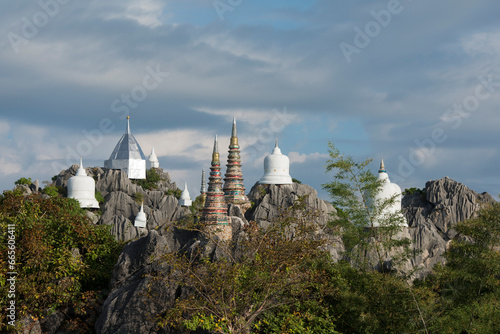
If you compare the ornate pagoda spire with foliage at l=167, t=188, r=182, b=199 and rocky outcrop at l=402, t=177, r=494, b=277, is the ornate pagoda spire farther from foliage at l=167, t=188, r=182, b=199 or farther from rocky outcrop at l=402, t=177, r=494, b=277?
foliage at l=167, t=188, r=182, b=199

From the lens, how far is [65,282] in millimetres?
16766

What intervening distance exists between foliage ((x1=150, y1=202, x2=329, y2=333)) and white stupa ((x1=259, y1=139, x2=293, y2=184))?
4194cm

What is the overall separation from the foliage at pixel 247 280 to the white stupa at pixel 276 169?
4194 centimetres

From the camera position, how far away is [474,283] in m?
15.3

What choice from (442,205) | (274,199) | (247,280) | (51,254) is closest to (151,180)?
(274,199)

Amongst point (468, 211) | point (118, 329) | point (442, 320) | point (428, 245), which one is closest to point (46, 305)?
point (118, 329)

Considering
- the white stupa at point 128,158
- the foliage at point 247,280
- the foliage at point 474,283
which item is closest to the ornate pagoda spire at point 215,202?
the foliage at point 247,280

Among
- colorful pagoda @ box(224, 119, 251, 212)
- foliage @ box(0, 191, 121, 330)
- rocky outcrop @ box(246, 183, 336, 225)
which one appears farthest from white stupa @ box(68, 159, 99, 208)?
foliage @ box(0, 191, 121, 330)

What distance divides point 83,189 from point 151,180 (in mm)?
19651

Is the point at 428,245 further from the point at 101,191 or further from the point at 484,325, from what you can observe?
the point at 101,191

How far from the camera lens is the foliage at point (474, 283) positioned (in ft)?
48.0

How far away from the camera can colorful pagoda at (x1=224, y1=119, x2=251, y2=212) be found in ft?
167

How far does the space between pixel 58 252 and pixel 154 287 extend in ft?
11.9

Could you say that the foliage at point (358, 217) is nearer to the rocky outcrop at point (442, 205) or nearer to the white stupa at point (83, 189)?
the rocky outcrop at point (442, 205)
